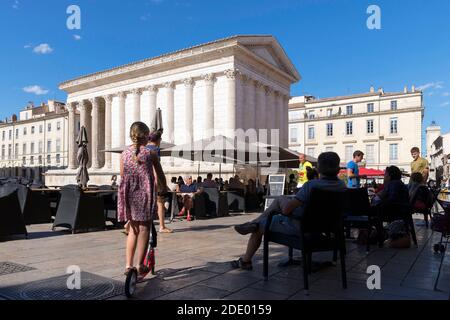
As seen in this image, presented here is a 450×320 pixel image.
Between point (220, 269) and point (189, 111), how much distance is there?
2444 centimetres

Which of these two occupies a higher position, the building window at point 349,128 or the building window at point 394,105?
Answer: the building window at point 394,105

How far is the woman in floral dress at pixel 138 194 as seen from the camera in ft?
11.6

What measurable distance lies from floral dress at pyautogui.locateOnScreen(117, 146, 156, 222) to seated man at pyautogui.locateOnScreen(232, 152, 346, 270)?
112cm

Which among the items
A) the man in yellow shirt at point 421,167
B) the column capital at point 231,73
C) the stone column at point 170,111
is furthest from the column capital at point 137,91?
the man in yellow shirt at point 421,167

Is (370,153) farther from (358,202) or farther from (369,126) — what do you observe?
(358,202)

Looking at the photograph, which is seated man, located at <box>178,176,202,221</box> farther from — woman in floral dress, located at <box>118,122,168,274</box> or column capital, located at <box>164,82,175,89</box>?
column capital, located at <box>164,82,175,89</box>

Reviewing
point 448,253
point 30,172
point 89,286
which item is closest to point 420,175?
point 448,253

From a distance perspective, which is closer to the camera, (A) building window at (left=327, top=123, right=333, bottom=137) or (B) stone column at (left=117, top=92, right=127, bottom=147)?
(B) stone column at (left=117, top=92, right=127, bottom=147)

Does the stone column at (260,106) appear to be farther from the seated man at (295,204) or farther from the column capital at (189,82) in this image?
the seated man at (295,204)

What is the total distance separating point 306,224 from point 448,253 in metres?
3.50

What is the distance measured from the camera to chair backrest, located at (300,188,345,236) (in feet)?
11.5

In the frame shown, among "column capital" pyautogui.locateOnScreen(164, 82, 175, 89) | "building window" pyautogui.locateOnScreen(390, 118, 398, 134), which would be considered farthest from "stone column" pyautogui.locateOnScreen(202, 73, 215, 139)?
"building window" pyautogui.locateOnScreen(390, 118, 398, 134)

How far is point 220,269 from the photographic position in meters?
4.29

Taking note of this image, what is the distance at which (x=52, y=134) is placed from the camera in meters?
54.7
